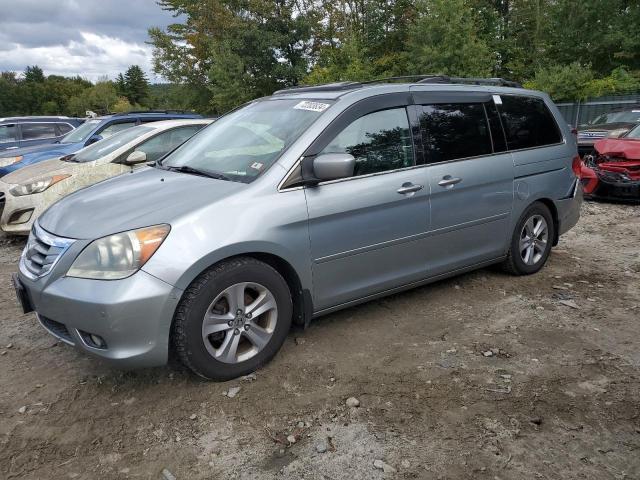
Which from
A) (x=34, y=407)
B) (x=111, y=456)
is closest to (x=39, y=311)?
(x=34, y=407)

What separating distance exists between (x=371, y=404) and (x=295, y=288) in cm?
88

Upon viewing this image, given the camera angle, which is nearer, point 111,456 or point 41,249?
point 111,456

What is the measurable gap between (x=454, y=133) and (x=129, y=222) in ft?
8.55

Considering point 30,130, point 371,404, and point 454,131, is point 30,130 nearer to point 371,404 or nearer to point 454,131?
point 454,131

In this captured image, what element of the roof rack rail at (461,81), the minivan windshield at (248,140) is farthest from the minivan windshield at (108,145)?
the roof rack rail at (461,81)

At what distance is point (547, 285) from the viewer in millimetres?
4746

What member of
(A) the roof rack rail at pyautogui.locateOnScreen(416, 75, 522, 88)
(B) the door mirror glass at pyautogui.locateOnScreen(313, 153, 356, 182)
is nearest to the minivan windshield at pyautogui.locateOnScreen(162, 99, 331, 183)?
(B) the door mirror glass at pyautogui.locateOnScreen(313, 153, 356, 182)

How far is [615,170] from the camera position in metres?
8.23

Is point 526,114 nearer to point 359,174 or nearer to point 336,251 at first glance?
point 359,174

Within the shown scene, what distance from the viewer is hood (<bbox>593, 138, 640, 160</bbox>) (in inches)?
315

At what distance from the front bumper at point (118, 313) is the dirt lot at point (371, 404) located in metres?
0.37

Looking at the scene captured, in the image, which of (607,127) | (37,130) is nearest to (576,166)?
(607,127)

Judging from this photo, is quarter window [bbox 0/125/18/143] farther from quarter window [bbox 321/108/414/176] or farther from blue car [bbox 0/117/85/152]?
quarter window [bbox 321/108/414/176]

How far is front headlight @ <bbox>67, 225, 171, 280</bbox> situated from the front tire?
1.04ft
